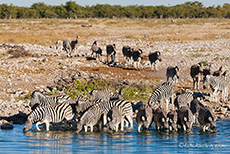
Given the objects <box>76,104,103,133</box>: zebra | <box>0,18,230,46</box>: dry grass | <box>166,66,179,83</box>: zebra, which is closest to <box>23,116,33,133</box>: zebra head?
A: <box>76,104,103,133</box>: zebra

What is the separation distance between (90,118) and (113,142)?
1179mm

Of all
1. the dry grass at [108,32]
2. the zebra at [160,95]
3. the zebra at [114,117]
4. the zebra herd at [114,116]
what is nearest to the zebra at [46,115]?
the zebra herd at [114,116]

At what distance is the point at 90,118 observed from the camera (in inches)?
469

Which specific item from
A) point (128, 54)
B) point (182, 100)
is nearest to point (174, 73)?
point (182, 100)

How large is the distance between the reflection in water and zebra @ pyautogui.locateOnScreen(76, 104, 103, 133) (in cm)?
27

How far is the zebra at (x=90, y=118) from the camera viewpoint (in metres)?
11.9

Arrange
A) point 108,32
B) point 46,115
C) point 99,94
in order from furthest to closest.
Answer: point 108,32 < point 99,94 < point 46,115

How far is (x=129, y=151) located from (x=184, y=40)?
28.9m

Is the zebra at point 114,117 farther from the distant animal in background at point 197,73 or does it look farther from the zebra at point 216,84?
the distant animal in background at point 197,73

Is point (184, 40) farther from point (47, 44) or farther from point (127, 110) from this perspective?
point (127, 110)

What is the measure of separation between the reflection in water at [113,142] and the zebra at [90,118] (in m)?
0.27

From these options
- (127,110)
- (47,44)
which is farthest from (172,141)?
(47,44)

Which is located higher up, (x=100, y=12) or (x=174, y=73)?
(x=100, y=12)

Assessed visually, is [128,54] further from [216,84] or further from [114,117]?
[114,117]
